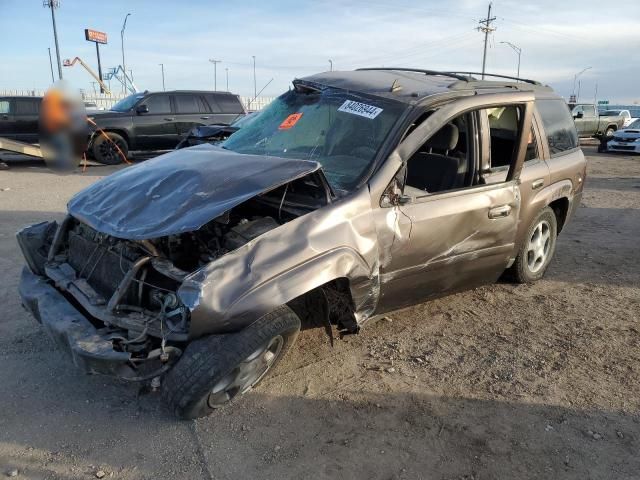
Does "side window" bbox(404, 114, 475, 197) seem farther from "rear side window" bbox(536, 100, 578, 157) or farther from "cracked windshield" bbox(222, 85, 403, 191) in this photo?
"rear side window" bbox(536, 100, 578, 157)

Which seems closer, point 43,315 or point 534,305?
point 43,315

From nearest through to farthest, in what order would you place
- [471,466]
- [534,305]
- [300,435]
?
1. [471,466]
2. [300,435]
3. [534,305]

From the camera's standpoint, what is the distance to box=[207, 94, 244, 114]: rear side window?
1409 centimetres

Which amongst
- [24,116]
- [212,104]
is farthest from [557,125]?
[24,116]

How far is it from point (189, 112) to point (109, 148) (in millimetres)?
2211

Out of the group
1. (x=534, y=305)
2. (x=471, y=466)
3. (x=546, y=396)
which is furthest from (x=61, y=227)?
(x=534, y=305)

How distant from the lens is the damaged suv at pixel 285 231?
9.30ft

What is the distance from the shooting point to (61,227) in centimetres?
395

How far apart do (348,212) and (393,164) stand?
513 mm

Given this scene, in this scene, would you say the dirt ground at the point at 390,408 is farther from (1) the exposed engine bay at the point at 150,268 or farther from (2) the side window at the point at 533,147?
(2) the side window at the point at 533,147

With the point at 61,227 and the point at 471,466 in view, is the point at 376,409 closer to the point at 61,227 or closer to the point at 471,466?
the point at 471,466

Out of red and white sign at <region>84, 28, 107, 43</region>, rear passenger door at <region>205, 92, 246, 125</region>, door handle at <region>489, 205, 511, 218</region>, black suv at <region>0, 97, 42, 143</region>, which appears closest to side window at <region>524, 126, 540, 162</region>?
door handle at <region>489, 205, 511, 218</region>

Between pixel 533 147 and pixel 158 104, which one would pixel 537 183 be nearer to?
pixel 533 147

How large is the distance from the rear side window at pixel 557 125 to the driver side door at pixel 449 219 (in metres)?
0.83
